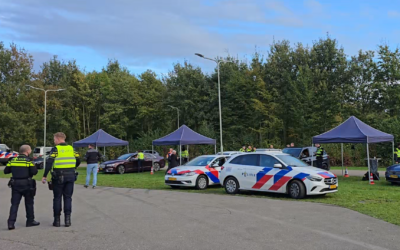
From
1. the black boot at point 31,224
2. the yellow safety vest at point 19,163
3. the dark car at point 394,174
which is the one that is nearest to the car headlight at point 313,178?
the dark car at point 394,174

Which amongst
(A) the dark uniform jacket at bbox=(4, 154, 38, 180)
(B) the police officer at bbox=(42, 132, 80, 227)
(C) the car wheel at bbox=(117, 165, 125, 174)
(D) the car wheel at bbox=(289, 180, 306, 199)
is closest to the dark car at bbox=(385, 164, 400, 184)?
(D) the car wheel at bbox=(289, 180, 306, 199)

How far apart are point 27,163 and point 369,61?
35883mm

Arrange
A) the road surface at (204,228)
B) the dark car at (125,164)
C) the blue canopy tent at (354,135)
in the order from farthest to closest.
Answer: the dark car at (125,164) < the blue canopy tent at (354,135) < the road surface at (204,228)

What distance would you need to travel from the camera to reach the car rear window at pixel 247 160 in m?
13.3

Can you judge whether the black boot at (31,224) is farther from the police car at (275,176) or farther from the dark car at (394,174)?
the dark car at (394,174)

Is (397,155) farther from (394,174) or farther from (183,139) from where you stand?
(183,139)

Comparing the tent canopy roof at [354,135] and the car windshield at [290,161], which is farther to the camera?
the tent canopy roof at [354,135]

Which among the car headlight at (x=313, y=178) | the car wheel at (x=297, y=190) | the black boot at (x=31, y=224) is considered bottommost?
the black boot at (x=31, y=224)

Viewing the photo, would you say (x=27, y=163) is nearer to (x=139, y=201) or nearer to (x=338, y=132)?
(x=139, y=201)

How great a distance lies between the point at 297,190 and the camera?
1205 cm

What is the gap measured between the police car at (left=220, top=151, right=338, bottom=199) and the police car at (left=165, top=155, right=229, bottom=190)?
1538 mm

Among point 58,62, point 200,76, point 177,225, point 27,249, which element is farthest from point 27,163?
point 58,62

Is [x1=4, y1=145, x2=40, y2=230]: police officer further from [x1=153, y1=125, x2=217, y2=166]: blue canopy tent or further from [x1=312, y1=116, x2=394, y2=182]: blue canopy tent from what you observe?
[x1=153, y1=125, x2=217, y2=166]: blue canopy tent

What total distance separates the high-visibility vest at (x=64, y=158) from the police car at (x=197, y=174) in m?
7.57
